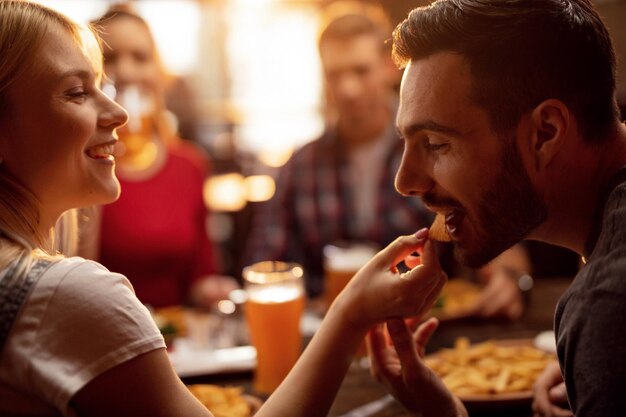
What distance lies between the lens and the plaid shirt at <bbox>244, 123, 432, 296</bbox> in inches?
113

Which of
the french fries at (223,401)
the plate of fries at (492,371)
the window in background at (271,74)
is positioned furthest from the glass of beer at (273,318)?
the window in background at (271,74)

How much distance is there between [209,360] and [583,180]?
38.8 inches

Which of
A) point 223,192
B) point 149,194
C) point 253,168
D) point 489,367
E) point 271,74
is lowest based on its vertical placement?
point 223,192

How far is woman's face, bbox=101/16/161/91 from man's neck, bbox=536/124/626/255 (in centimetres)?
210

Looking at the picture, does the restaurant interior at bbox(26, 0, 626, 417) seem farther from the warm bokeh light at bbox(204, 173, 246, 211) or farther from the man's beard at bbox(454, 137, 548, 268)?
the man's beard at bbox(454, 137, 548, 268)

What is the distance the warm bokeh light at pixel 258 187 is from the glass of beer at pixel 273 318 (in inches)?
114

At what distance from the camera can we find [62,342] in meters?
0.92

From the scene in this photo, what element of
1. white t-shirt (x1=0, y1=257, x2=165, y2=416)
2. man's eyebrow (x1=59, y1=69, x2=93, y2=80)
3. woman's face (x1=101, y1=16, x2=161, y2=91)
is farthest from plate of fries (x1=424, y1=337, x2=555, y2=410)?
woman's face (x1=101, y1=16, x2=161, y2=91)

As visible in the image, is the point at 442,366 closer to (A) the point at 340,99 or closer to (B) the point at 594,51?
(B) the point at 594,51

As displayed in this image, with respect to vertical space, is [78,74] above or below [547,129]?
above

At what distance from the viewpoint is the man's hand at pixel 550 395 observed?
1.20m

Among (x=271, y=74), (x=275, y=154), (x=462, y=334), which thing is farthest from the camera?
(x=271, y=74)

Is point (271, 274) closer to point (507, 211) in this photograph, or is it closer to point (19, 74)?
point (507, 211)

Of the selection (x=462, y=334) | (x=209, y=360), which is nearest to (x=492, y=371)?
(x=462, y=334)
